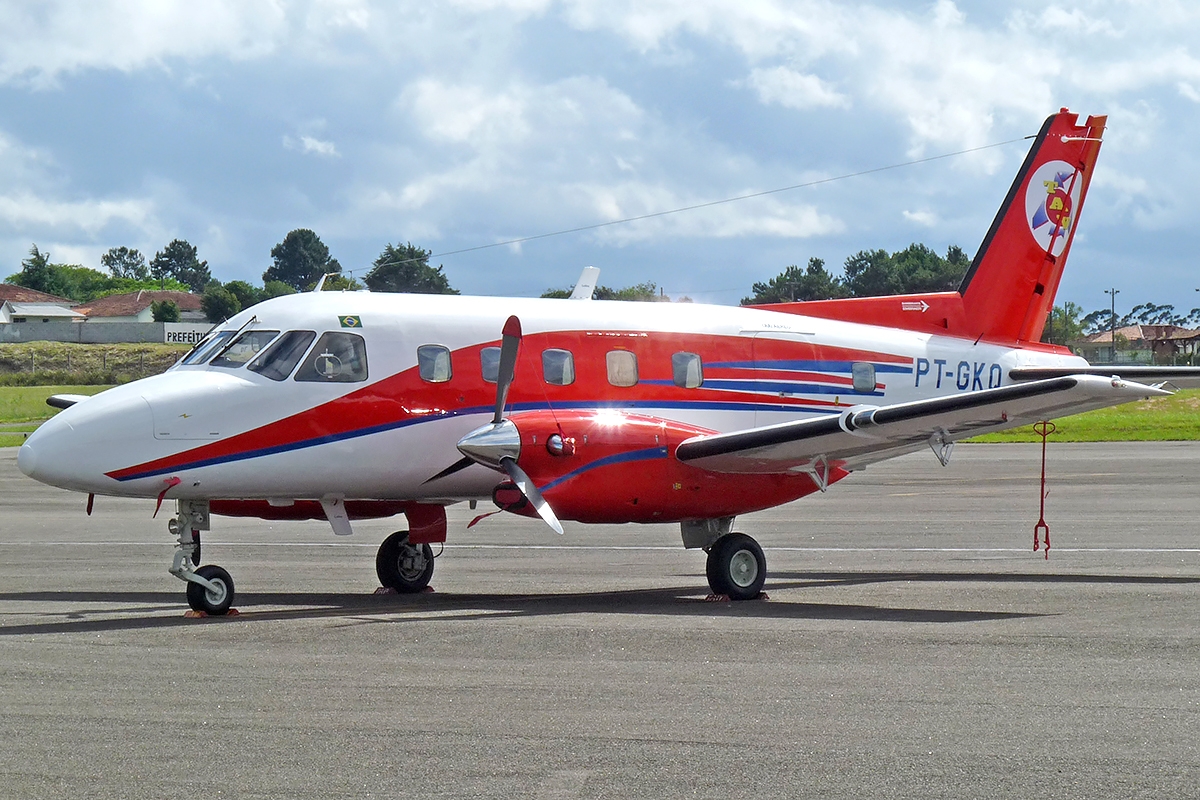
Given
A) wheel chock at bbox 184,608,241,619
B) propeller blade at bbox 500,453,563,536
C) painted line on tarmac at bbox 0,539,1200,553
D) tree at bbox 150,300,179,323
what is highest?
tree at bbox 150,300,179,323

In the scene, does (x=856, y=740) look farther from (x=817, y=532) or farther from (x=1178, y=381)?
(x=817, y=532)

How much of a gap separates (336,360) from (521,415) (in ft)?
6.51

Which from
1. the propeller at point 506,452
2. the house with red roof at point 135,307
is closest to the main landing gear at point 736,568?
the propeller at point 506,452

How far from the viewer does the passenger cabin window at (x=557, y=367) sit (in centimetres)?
1407

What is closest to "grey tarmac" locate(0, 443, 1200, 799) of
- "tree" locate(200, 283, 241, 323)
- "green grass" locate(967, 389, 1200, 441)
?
"green grass" locate(967, 389, 1200, 441)

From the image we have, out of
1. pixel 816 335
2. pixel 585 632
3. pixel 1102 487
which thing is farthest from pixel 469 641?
pixel 1102 487

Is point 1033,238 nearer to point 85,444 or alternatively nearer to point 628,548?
point 628,548

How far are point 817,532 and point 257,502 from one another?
9736 mm

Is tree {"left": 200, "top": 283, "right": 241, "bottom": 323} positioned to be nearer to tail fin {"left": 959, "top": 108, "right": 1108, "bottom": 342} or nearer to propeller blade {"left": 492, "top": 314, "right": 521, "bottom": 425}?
tail fin {"left": 959, "top": 108, "right": 1108, "bottom": 342}

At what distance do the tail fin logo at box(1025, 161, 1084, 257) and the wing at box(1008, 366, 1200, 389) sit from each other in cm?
187

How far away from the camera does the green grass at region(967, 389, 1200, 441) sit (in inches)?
1784

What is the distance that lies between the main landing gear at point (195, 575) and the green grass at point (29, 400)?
43.9 m

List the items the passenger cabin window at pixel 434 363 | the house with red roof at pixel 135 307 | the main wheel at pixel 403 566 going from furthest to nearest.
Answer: the house with red roof at pixel 135 307, the main wheel at pixel 403 566, the passenger cabin window at pixel 434 363

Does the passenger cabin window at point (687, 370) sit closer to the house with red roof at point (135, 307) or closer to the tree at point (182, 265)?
the house with red roof at point (135, 307)
